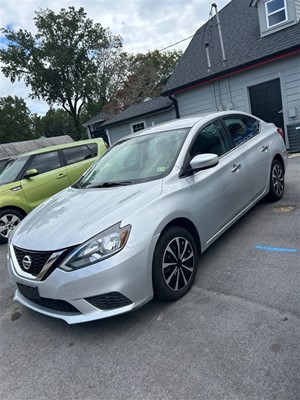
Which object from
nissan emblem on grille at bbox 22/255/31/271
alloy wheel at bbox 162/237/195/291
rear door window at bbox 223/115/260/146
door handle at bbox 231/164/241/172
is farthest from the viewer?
rear door window at bbox 223/115/260/146

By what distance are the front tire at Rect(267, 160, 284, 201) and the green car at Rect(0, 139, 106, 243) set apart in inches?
163

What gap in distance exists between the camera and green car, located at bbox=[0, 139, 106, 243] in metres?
6.04

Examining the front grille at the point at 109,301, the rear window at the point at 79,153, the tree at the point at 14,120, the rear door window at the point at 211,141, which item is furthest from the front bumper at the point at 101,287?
the tree at the point at 14,120

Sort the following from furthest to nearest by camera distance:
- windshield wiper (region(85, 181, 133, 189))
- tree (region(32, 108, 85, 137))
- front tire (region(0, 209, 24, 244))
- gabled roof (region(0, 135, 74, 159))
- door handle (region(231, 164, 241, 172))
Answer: tree (region(32, 108, 85, 137)) < gabled roof (region(0, 135, 74, 159)) < front tire (region(0, 209, 24, 244)) < door handle (region(231, 164, 241, 172)) < windshield wiper (region(85, 181, 133, 189))

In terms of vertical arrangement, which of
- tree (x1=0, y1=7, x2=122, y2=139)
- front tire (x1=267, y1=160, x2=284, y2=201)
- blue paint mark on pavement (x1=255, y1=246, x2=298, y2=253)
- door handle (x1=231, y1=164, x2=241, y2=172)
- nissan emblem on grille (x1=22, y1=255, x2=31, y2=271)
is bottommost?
blue paint mark on pavement (x1=255, y1=246, x2=298, y2=253)

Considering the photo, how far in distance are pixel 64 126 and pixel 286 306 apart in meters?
66.4

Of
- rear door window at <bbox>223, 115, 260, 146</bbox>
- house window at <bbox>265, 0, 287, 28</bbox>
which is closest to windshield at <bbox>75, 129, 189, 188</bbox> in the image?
rear door window at <bbox>223, 115, 260, 146</bbox>

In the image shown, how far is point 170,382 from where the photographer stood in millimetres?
2072

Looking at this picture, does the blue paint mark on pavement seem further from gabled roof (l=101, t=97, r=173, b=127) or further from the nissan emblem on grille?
gabled roof (l=101, t=97, r=173, b=127)

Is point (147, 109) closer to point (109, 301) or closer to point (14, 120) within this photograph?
point (109, 301)

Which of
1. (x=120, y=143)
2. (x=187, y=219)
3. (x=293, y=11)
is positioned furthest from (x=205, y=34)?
(x=187, y=219)

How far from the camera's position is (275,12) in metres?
10.2

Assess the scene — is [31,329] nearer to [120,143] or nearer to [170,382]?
[170,382]

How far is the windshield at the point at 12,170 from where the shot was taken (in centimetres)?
638
